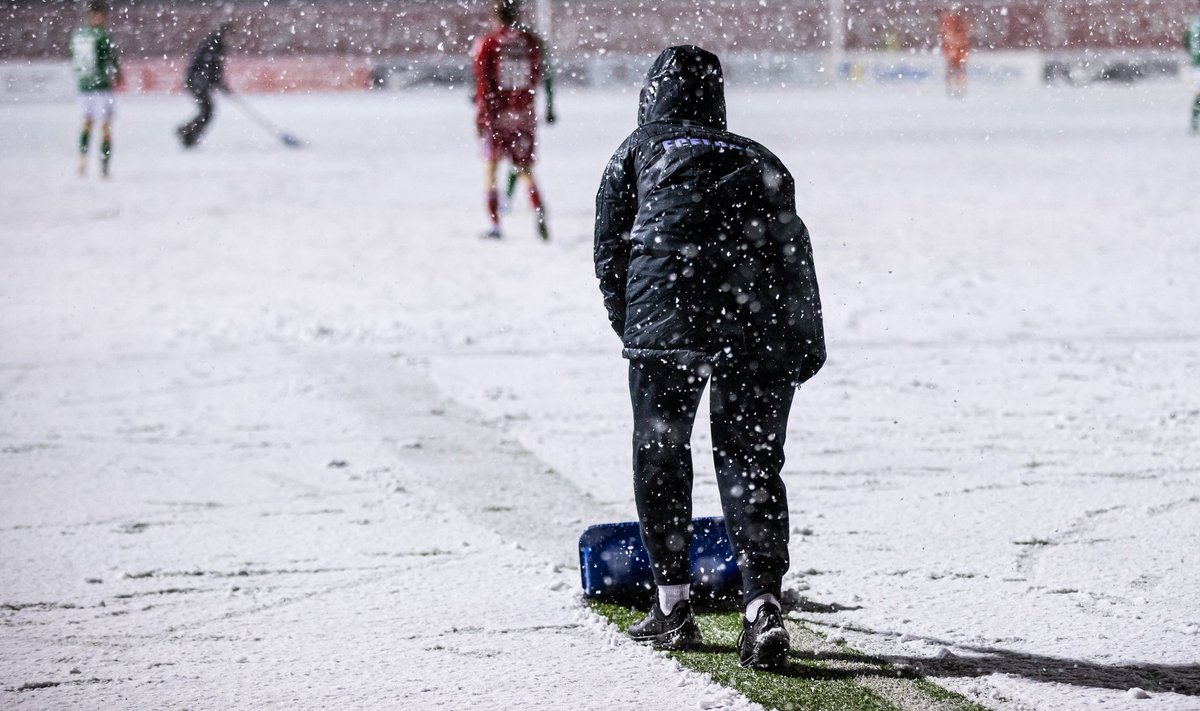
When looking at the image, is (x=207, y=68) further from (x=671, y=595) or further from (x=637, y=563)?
(x=671, y=595)

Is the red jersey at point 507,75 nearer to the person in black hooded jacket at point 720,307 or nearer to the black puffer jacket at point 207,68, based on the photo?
the person in black hooded jacket at point 720,307

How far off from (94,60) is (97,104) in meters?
0.45

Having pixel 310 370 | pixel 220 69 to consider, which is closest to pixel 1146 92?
pixel 220 69

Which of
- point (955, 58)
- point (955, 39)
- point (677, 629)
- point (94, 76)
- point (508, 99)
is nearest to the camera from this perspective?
point (677, 629)

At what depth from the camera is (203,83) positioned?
1806 centimetres

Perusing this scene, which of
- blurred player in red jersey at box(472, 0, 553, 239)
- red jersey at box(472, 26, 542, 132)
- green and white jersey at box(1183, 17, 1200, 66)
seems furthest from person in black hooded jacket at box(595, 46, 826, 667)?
green and white jersey at box(1183, 17, 1200, 66)

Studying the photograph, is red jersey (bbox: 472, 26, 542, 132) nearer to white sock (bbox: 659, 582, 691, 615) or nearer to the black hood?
Result: the black hood

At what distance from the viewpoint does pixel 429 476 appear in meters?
4.77

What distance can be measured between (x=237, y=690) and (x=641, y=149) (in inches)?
56.0

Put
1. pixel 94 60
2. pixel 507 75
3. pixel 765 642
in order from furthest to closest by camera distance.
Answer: pixel 94 60
pixel 507 75
pixel 765 642

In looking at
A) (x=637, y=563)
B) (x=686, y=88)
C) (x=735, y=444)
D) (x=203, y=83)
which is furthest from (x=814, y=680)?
(x=203, y=83)

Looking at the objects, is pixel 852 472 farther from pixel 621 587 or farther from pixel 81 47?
pixel 81 47

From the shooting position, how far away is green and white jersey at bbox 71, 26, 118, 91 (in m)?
14.6

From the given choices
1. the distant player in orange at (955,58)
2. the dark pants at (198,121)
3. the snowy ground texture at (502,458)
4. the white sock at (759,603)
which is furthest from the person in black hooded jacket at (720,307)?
the distant player in orange at (955,58)
